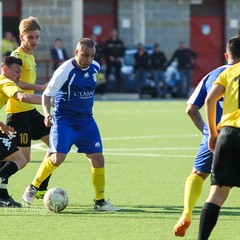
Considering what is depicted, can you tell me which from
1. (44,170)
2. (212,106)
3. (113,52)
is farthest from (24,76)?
(113,52)

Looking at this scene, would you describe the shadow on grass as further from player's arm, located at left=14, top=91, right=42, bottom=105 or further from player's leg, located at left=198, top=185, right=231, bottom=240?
player's leg, located at left=198, top=185, right=231, bottom=240

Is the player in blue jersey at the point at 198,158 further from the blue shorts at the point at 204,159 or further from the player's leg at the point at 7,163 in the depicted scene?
the player's leg at the point at 7,163

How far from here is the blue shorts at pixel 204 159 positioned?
9.16 m

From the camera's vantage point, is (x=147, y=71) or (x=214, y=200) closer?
(x=214, y=200)

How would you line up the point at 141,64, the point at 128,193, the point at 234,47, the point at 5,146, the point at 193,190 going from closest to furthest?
the point at 234,47, the point at 193,190, the point at 5,146, the point at 128,193, the point at 141,64

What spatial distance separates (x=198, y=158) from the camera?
927 cm

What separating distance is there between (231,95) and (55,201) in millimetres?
3093

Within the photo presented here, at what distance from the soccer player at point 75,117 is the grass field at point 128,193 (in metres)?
0.45

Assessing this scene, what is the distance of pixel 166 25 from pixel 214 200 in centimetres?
3143

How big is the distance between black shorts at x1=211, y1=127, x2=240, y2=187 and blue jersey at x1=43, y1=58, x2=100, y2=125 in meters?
2.93

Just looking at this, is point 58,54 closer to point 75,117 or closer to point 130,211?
point 75,117

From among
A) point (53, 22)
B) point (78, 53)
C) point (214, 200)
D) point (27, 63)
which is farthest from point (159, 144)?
point (53, 22)

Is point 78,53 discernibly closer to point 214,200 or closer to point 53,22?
point 214,200

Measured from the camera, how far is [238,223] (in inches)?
387
